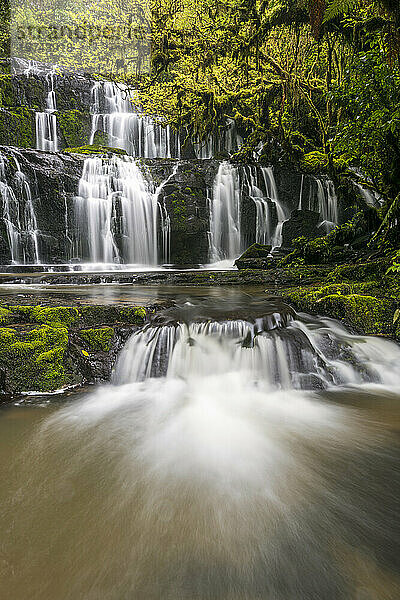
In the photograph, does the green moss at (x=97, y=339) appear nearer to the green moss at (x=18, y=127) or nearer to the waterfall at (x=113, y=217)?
the waterfall at (x=113, y=217)

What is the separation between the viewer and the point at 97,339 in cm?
403


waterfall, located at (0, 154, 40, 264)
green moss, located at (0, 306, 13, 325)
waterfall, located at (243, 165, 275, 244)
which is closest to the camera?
green moss, located at (0, 306, 13, 325)

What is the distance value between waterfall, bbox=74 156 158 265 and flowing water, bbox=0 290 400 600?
337 inches

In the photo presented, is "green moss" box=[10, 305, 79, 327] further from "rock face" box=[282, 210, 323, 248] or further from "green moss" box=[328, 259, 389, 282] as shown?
"rock face" box=[282, 210, 323, 248]

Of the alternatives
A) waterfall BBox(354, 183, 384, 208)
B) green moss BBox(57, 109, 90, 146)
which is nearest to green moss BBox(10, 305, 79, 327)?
waterfall BBox(354, 183, 384, 208)

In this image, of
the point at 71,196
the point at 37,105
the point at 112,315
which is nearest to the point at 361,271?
the point at 112,315

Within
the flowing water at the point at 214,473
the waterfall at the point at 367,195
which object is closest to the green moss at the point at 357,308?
the flowing water at the point at 214,473

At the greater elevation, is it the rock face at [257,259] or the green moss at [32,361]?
the rock face at [257,259]

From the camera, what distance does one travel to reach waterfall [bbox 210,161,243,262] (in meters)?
13.0

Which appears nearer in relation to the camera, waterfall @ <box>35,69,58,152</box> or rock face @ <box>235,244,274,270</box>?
rock face @ <box>235,244,274,270</box>

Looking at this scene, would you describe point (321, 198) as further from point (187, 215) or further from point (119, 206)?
point (119, 206)

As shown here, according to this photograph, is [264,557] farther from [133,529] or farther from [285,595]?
[133,529]

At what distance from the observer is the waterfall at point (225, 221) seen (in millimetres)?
12953

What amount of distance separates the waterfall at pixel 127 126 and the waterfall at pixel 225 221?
6.38 m
